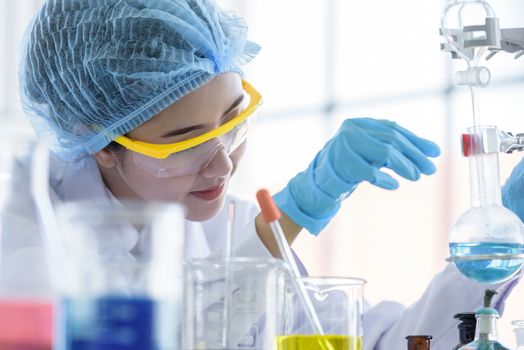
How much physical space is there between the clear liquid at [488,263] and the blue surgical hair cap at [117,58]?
2.77ft

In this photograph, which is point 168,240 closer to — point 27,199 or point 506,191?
point 27,199

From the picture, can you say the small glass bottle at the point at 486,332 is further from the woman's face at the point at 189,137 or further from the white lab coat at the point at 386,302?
the woman's face at the point at 189,137

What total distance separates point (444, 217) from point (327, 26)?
1.41 metres

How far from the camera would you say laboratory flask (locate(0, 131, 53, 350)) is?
92 cm

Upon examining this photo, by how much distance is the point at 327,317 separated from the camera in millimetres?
1269

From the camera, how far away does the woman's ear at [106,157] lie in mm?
2133

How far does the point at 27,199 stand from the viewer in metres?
1.04

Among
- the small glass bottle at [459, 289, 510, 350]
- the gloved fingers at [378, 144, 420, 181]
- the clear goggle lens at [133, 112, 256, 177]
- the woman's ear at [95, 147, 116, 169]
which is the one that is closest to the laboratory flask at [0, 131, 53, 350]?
the small glass bottle at [459, 289, 510, 350]

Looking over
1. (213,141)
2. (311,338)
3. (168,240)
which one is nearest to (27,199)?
(168,240)

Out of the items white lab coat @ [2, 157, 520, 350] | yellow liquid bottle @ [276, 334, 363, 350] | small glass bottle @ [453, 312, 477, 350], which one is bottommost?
yellow liquid bottle @ [276, 334, 363, 350]

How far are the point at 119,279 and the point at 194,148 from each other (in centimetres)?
111

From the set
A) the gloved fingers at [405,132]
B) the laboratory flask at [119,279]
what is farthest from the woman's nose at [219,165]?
the laboratory flask at [119,279]

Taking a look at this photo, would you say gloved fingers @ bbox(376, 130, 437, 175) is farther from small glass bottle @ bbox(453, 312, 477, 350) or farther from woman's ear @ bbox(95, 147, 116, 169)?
woman's ear @ bbox(95, 147, 116, 169)

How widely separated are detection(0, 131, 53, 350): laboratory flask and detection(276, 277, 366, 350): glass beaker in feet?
1.22
